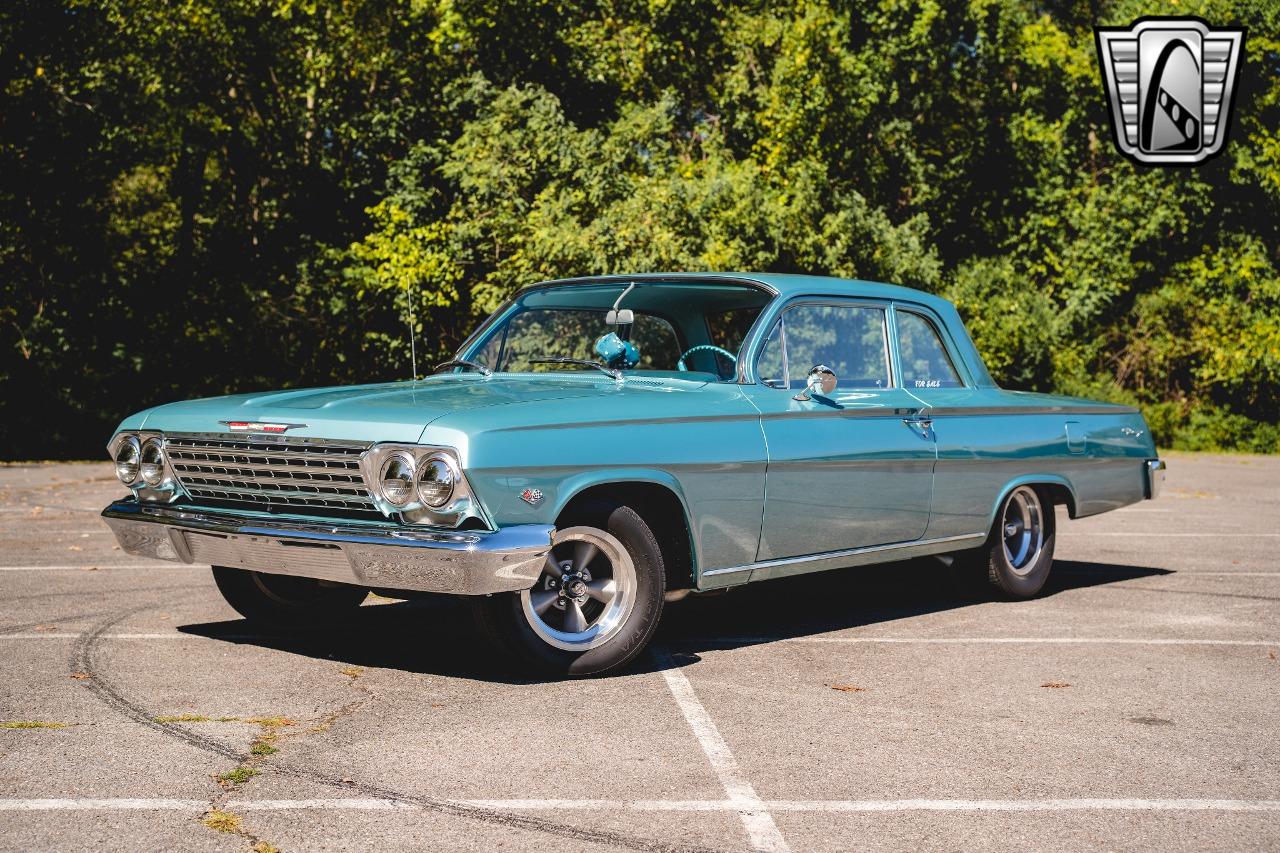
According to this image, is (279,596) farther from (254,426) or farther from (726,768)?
(726,768)

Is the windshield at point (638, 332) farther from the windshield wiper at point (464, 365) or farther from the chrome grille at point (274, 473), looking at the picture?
the chrome grille at point (274, 473)

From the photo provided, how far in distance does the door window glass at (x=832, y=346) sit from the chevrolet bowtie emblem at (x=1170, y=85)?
22187 mm

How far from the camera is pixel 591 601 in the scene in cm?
632

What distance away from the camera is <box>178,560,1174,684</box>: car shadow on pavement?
21.9 feet

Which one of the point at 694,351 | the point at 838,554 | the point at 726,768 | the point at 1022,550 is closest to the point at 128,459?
the point at 694,351

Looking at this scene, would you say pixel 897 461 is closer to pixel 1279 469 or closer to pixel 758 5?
pixel 1279 469

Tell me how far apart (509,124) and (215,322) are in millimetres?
6620

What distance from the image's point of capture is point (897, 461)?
753 centimetres

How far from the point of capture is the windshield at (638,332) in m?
7.32

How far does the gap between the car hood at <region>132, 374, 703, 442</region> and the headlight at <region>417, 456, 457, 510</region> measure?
12 cm

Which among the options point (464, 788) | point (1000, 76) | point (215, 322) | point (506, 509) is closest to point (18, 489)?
point (215, 322)

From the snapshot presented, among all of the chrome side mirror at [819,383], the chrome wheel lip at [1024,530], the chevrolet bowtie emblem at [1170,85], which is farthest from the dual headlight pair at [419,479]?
the chevrolet bowtie emblem at [1170,85]

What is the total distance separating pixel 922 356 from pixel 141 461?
157 inches

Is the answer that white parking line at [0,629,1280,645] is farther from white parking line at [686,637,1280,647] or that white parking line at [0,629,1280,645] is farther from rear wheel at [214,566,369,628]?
rear wheel at [214,566,369,628]
